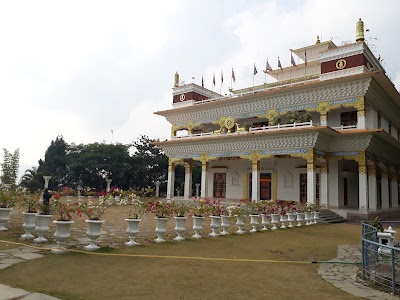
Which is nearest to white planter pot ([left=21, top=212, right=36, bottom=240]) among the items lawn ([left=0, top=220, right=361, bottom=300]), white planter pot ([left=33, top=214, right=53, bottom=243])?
white planter pot ([left=33, top=214, right=53, bottom=243])

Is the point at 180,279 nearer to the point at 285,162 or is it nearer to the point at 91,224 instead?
the point at 91,224

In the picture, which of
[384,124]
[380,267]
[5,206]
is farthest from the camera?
[384,124]

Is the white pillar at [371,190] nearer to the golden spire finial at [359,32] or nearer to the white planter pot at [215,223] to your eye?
the golden spire finial at [359,32]

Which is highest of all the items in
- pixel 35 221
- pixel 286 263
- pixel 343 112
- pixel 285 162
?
pixel 343 112

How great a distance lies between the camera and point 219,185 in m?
26.7

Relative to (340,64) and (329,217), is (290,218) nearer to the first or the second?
(329,217)

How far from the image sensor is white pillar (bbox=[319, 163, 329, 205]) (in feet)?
63.1

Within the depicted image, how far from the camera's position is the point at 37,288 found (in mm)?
4188

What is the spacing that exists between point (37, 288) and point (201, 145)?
1959cm

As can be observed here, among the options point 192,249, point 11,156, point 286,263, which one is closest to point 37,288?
point 192,249

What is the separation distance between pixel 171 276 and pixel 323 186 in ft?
53.7

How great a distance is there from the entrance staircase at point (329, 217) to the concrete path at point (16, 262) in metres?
13.7

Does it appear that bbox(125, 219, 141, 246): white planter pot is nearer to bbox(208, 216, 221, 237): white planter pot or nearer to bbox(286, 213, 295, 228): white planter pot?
bbox(208, 216, 221, 237): white planter pot

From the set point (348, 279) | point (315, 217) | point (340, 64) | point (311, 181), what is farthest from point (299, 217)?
point (340, 64)
